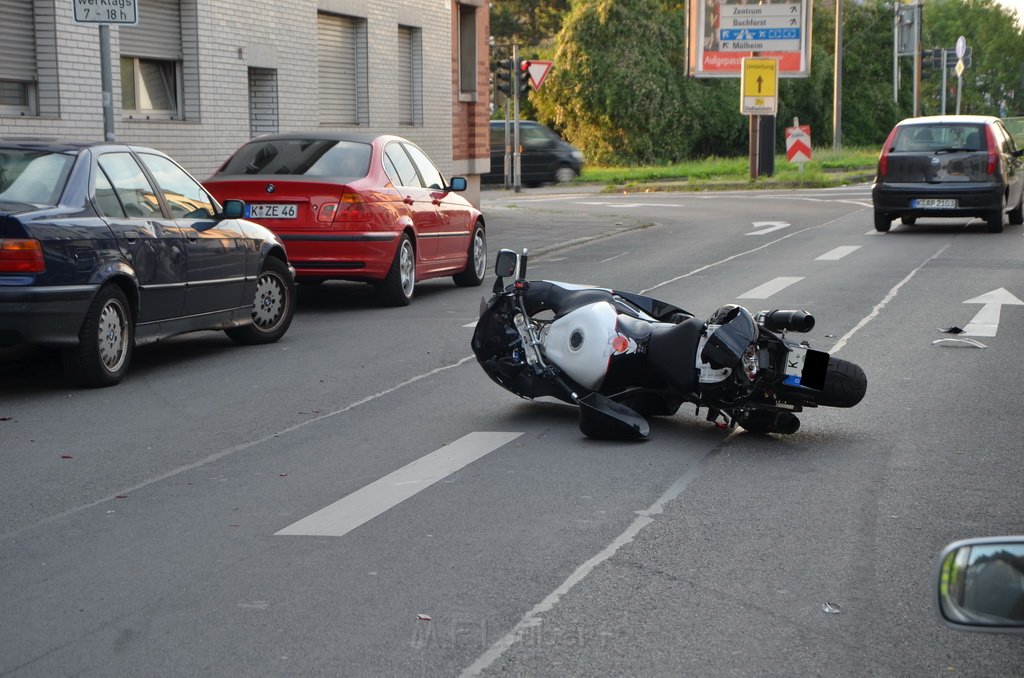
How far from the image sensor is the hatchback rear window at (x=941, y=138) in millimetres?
21250

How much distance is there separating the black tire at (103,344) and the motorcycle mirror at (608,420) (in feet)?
10.8

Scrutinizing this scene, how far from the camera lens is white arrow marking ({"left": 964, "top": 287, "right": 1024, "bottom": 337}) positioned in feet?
37.3

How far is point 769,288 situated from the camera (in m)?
14.5

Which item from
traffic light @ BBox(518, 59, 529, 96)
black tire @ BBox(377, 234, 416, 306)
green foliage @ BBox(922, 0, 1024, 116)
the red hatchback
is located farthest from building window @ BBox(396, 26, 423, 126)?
green foliage @ BBox(922, 0, 1024, 116)

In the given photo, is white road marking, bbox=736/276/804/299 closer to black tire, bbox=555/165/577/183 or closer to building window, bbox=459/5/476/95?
building window, bbox=459/5/476/95

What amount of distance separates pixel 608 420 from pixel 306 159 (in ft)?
23.8

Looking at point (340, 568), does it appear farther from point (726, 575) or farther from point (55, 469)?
point (55, 469)

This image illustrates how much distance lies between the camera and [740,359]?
6.93 metres

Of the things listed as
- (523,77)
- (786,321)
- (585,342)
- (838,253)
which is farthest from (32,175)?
(523,77)

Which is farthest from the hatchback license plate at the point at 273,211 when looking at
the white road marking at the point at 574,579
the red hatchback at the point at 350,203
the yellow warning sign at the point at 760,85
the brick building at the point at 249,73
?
the yellow warning sign at the point at 760,85

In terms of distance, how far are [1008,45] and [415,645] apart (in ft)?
375

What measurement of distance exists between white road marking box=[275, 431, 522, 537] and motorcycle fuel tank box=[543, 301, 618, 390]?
1.48 feet

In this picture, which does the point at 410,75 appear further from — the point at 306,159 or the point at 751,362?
the point at 751,362

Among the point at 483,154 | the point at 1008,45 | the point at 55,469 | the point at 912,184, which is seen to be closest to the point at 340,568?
the point at 55,469
